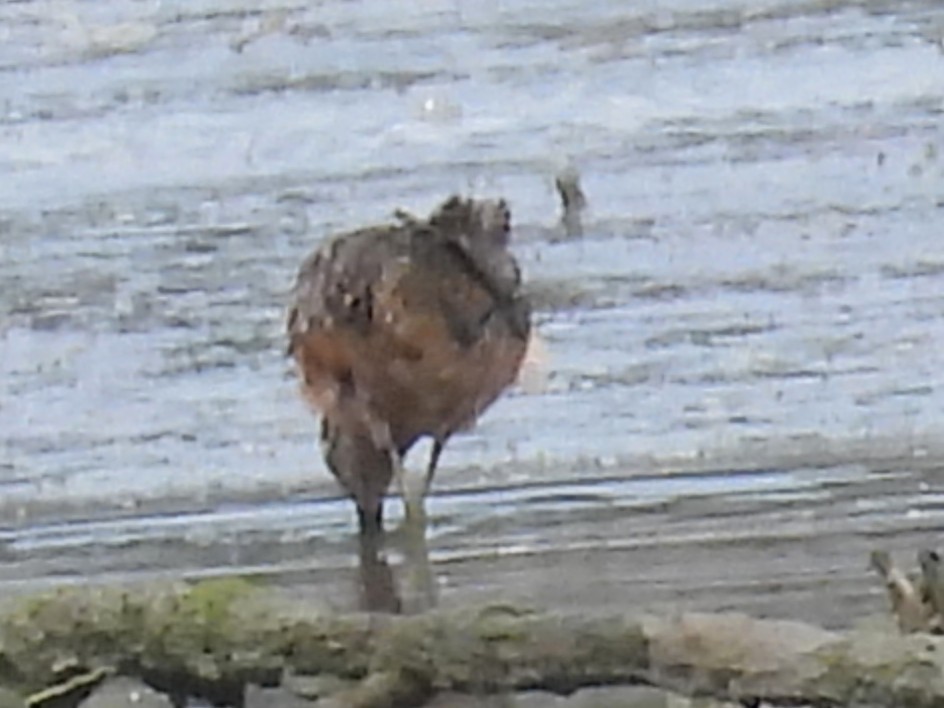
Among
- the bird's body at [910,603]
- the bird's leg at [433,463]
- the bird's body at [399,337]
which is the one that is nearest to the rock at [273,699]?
the bird's body at [910,603]

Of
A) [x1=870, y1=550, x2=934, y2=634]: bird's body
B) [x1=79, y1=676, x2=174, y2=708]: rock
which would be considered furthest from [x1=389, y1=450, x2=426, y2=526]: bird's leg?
[x1=870, y1=550, x2=934, y2=634]: bird's body

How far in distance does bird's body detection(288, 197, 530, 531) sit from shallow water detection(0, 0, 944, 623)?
0.30 ft

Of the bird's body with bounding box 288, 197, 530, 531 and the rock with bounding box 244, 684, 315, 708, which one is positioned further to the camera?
the bird's body with bounding box 288, 197, 530, 531

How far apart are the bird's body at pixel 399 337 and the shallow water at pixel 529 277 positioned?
90 mm

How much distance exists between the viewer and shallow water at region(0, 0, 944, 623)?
222 cm

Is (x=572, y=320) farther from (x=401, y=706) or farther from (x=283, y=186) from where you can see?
(x=401, y=706)

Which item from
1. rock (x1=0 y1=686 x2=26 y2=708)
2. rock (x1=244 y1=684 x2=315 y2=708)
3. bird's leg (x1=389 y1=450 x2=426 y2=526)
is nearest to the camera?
rock (x1=0 y1=686 x2=26 y2=708)

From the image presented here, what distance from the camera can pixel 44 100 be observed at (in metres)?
3.32

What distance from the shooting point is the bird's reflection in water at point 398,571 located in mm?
1848

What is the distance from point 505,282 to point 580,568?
33 cm

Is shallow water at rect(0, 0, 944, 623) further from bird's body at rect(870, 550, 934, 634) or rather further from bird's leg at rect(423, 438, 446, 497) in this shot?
bird's body at rect(870, 550, 934, 634)

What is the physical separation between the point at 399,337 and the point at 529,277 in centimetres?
60

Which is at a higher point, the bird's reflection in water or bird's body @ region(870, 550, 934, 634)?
bird's body @ region(870, 550, 934, 634)

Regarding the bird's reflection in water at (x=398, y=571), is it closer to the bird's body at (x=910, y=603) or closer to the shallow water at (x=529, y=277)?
the shallow water at (x=529, y=277)
